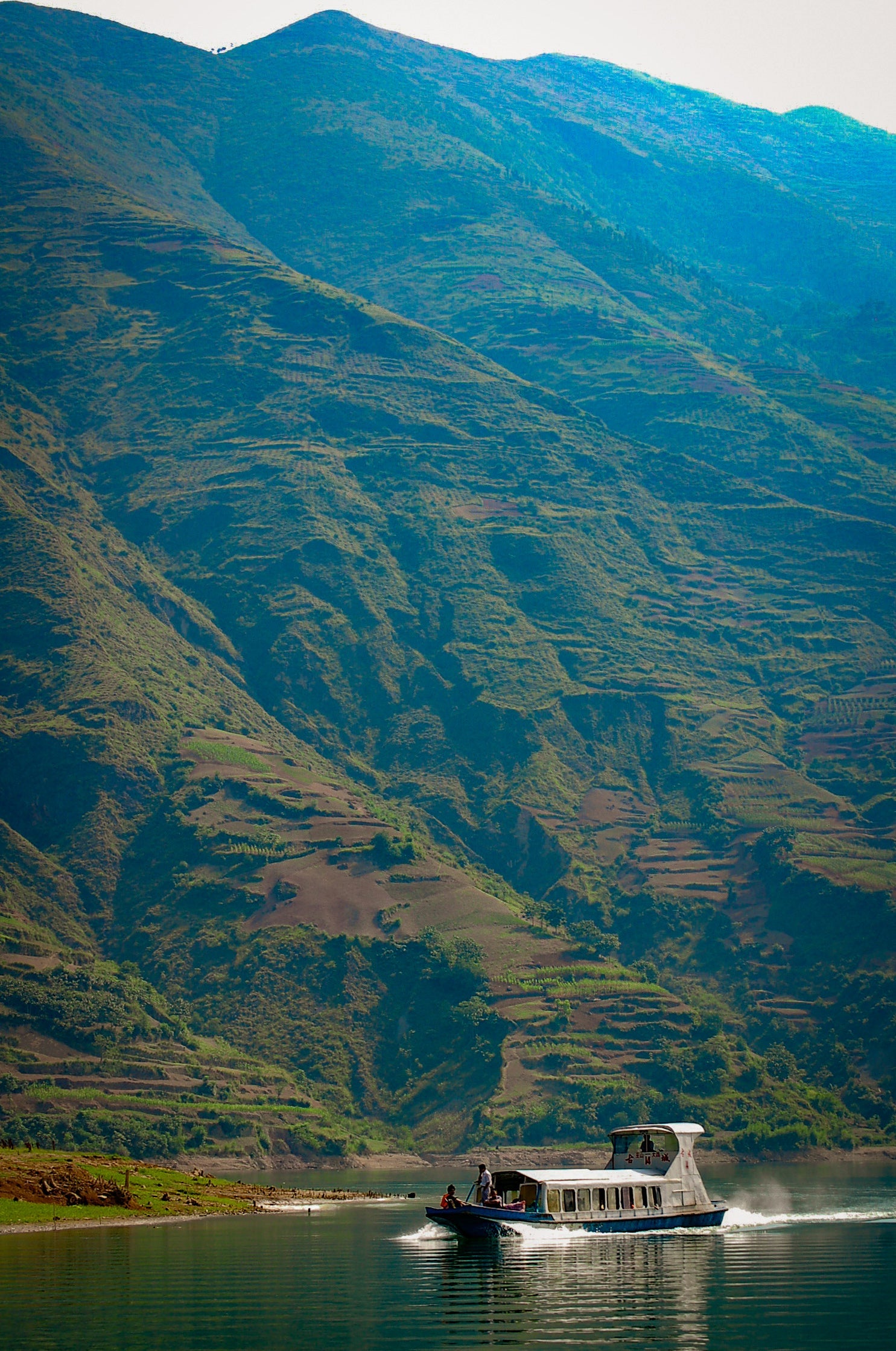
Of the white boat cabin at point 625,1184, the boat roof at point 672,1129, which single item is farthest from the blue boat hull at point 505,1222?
the boat roof at point 672,1129

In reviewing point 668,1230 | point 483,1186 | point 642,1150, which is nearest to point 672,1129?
point 642,1150

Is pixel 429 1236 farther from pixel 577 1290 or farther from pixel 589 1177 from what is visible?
pixel 577 1290

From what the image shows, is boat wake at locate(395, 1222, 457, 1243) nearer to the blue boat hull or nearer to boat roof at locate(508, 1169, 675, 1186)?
the blue boat hull

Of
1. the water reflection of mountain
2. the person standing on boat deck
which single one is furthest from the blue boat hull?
the person standing on boat deck

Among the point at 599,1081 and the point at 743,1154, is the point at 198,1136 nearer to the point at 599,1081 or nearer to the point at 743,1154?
the point at 599,1081

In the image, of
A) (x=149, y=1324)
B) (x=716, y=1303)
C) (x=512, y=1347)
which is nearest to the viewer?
(x=512, y=1347)

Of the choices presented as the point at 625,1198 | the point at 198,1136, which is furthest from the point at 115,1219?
the point at 198,1136
